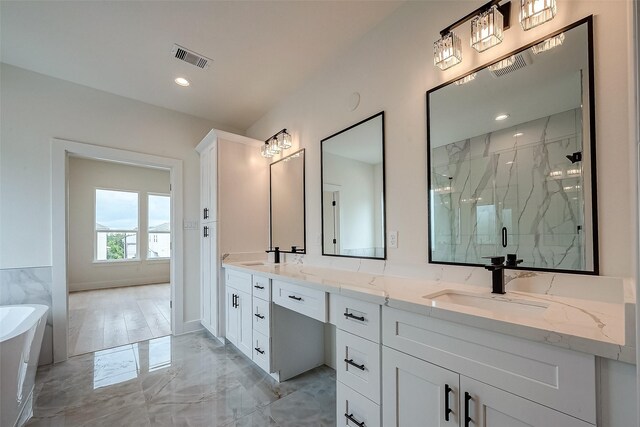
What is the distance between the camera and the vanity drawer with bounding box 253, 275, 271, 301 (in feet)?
6.96

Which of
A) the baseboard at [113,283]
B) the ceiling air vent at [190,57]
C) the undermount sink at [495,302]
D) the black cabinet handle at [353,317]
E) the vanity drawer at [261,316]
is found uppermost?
the ceiling air vent at [190,57]

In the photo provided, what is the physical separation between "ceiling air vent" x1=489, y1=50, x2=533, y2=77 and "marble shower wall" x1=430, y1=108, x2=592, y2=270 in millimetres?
298

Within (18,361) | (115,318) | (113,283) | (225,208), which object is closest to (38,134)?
(225,208)

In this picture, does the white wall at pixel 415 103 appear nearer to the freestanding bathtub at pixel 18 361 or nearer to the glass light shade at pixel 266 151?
the glass light shade at pixel 266 151

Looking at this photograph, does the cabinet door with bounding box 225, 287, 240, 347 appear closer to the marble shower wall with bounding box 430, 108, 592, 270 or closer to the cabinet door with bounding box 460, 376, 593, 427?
the marble shower wall with bounding box 430, 108, 592, 270

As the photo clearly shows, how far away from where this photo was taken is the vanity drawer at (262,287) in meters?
2.12

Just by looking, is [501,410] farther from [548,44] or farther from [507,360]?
[548,44]

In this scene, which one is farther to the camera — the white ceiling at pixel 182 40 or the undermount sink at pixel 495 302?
the white ceiling at pixel 182 40

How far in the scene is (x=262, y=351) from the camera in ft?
7.15

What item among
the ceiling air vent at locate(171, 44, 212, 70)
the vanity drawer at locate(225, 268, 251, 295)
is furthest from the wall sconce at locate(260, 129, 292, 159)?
the vanity drawer at locate(225, 268, 251, 295)

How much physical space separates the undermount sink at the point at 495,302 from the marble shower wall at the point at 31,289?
3355mm

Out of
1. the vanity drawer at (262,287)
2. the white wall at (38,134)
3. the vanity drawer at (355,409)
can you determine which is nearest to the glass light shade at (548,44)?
the vanity drawer at (355,409)

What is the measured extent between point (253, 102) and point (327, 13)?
1.49m

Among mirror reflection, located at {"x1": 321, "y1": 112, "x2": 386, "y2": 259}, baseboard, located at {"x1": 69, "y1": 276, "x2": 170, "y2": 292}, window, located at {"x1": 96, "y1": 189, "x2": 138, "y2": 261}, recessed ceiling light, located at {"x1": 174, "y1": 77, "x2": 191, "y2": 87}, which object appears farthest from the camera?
window, located at {"x1": 96, "y1": 189, "x2": 138, "y2": 261}
